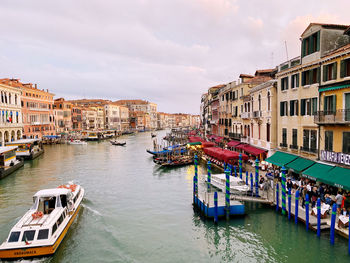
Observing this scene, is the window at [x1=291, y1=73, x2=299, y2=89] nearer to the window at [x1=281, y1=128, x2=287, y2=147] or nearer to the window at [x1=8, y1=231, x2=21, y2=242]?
the window at [x1=281, y1=128, x2=287, y2=147]

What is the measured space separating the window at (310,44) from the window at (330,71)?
174 cm

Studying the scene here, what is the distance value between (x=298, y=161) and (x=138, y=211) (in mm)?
12702

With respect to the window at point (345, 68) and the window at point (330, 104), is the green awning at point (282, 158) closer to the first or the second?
the window at point (330, 104)

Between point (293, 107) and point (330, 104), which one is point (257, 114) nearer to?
point (293, 107)

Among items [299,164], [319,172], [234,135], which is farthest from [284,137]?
[234,135]

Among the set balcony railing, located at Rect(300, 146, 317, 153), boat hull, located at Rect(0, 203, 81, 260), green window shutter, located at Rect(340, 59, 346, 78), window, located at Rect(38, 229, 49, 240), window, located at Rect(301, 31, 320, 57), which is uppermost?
window, located at Rect(301, 31, 320, 57)

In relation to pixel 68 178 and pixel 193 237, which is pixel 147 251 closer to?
pixel 193 237

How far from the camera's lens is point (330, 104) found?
17.6 m

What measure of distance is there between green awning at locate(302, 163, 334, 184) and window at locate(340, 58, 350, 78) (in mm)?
5765

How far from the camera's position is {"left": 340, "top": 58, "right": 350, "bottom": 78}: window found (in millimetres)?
15945

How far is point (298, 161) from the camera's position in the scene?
20.2m

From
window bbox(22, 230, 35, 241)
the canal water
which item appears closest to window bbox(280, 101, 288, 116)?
→ the canal water

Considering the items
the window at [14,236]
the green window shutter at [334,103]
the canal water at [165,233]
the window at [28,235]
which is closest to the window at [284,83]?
the green window shutter at [334,103]

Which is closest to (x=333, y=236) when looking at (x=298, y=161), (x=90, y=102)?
(x=298, y=161)
